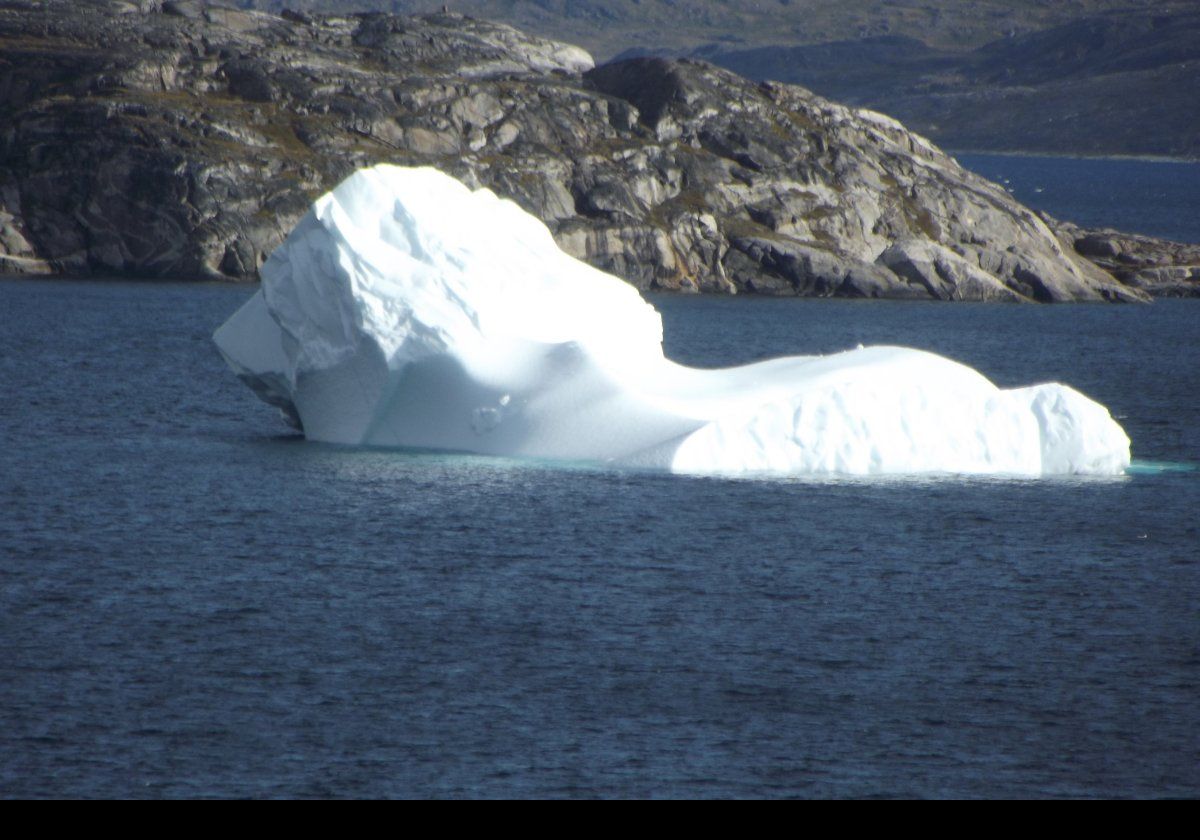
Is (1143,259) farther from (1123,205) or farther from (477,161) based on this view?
(1123,205)

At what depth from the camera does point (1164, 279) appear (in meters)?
89.3

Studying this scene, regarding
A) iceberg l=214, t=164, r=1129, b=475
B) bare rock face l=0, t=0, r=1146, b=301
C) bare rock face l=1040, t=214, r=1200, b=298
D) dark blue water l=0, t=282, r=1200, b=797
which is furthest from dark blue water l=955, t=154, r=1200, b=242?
dark blue water l=0, t=282, r=1200, b=797

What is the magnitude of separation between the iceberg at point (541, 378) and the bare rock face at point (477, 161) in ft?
144

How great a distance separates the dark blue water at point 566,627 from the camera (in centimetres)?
1603

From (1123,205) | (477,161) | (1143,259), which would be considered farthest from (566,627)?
(1123,205)

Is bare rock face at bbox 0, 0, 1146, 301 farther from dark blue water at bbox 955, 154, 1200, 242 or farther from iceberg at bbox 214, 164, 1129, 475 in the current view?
dark blue water at bbox 955, 154, 1200, 242

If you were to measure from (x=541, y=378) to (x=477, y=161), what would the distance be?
53.5 metres

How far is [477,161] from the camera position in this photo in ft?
272

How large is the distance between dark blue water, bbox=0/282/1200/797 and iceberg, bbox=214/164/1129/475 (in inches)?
29.1

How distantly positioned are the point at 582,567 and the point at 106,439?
1461cm

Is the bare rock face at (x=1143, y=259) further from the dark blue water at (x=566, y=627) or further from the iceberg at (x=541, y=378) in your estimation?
the iceberg at (x=541, y=378)

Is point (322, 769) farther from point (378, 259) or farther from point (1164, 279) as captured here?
point (1164, 279)

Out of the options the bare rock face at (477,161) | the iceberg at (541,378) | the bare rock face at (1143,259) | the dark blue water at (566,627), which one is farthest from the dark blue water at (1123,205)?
the dark blue water at (566,627)
